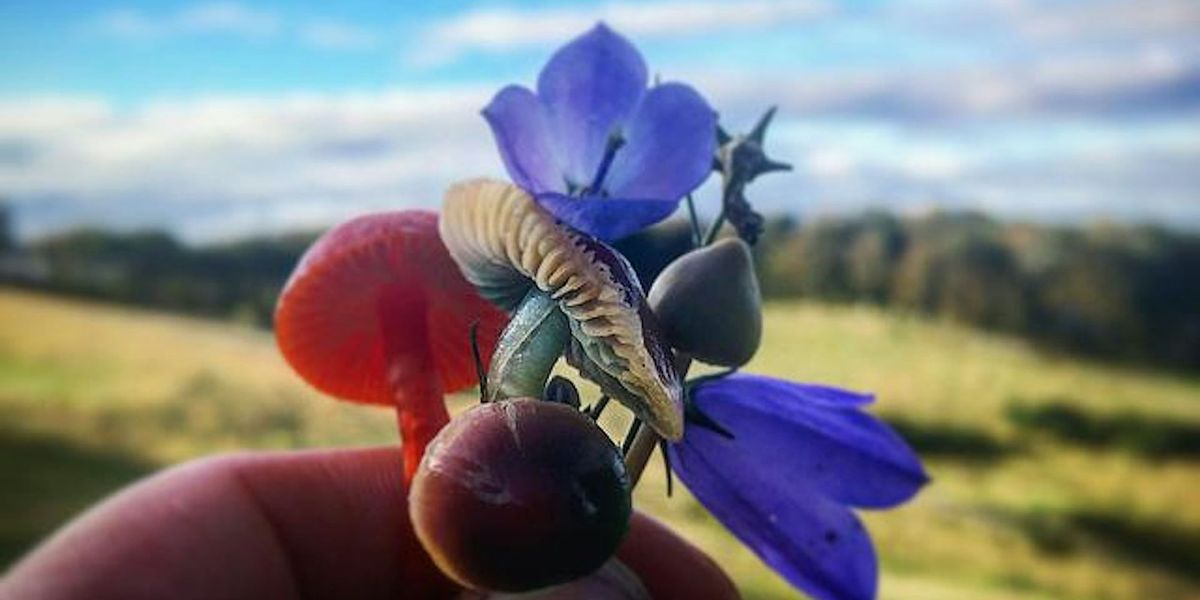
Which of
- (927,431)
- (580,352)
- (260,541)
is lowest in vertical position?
(927,431)

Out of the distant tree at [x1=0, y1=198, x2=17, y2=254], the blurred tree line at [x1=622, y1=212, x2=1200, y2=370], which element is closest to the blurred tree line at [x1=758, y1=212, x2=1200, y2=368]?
the blurred tree line at [x1=622, y1=212, x2=1200, y2=370]

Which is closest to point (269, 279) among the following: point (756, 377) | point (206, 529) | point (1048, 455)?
point (1048, 455)

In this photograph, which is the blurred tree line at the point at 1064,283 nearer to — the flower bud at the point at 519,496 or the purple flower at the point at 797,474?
the purple flower at the point at 797,474

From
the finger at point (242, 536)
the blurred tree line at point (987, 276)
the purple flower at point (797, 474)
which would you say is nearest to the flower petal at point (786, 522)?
the purple flower at point (797, 474)

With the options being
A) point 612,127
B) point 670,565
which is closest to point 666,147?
point 612,127

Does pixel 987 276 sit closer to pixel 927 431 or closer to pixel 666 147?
pixel 927 431

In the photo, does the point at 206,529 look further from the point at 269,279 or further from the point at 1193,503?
the point at 1193,503

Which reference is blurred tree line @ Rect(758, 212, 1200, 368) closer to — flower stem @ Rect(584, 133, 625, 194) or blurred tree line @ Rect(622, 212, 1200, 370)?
blurred tree line @ Rect(622, 212, 1200, 370)
